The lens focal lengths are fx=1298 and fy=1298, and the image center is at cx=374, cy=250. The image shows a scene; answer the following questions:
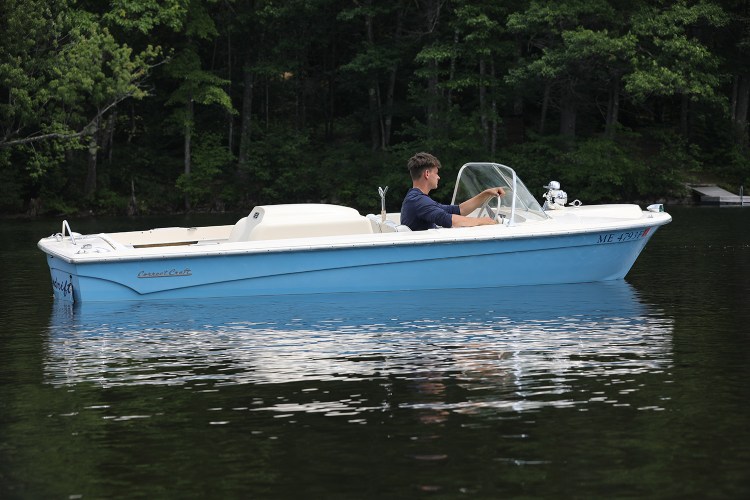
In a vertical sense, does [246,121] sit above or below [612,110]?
below

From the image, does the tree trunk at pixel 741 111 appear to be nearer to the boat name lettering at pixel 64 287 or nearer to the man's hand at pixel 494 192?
the man's hand at pixel 494 192

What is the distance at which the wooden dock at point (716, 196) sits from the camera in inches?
1488

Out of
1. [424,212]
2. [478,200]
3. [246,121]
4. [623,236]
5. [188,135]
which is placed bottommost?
[623,236]

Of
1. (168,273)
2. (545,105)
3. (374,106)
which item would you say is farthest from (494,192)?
(374,106)

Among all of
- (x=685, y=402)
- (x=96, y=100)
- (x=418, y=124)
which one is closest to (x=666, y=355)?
(x=685, y=402)

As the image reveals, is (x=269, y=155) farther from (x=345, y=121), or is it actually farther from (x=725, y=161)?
(x=725, y=161)

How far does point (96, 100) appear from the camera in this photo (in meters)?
34.9

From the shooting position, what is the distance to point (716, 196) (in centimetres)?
3844

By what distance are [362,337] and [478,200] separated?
383 cm

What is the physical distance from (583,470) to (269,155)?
36.1m

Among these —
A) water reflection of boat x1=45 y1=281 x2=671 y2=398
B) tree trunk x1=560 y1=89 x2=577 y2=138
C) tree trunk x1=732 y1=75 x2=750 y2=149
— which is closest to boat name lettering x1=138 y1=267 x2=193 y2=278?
water reflection of boat x1=45 y1=281 x2=671 y2=398

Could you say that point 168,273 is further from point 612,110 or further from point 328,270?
point 612,110

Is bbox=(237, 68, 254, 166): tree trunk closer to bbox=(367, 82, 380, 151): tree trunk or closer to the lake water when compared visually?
bbox=(367, 82, 380, 151): tree trunk

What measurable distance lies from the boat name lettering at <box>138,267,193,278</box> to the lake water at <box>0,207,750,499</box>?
1.09ft
